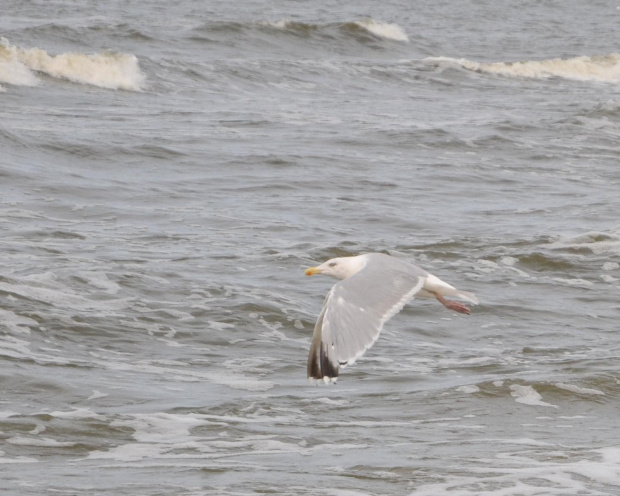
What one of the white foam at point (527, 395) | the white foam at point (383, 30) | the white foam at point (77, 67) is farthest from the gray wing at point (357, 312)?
the white foam at point (383, 30)

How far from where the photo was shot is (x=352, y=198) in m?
12.4

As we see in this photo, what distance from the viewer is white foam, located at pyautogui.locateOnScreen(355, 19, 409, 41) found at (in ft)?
91.1

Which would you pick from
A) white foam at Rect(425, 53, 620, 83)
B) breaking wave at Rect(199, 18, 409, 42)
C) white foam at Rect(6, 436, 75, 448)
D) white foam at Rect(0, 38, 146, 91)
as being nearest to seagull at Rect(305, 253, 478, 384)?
white foam at Rect(6, 436, 75, 448)

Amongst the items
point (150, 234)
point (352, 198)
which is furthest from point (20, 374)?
point (352, 198)

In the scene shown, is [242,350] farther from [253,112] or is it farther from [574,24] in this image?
[574,24]

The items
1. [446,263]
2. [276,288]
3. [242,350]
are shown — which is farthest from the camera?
[446,263]

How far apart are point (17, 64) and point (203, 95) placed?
9.52 ft

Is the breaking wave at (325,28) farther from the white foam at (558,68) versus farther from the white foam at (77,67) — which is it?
the white foam at (77,67)

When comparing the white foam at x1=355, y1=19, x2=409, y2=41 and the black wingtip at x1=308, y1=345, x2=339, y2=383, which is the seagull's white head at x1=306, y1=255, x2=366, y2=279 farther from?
the white foam at x1=355, y1=19, x2=409, y2=41

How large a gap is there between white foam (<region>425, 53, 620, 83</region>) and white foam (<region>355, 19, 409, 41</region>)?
9.30 ft

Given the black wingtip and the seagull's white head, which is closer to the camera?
the black wingtip

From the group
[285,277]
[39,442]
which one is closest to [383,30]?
[285,277]

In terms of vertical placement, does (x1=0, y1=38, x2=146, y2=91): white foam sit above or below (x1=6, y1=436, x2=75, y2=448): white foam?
below

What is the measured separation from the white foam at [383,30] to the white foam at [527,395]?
21.1m
